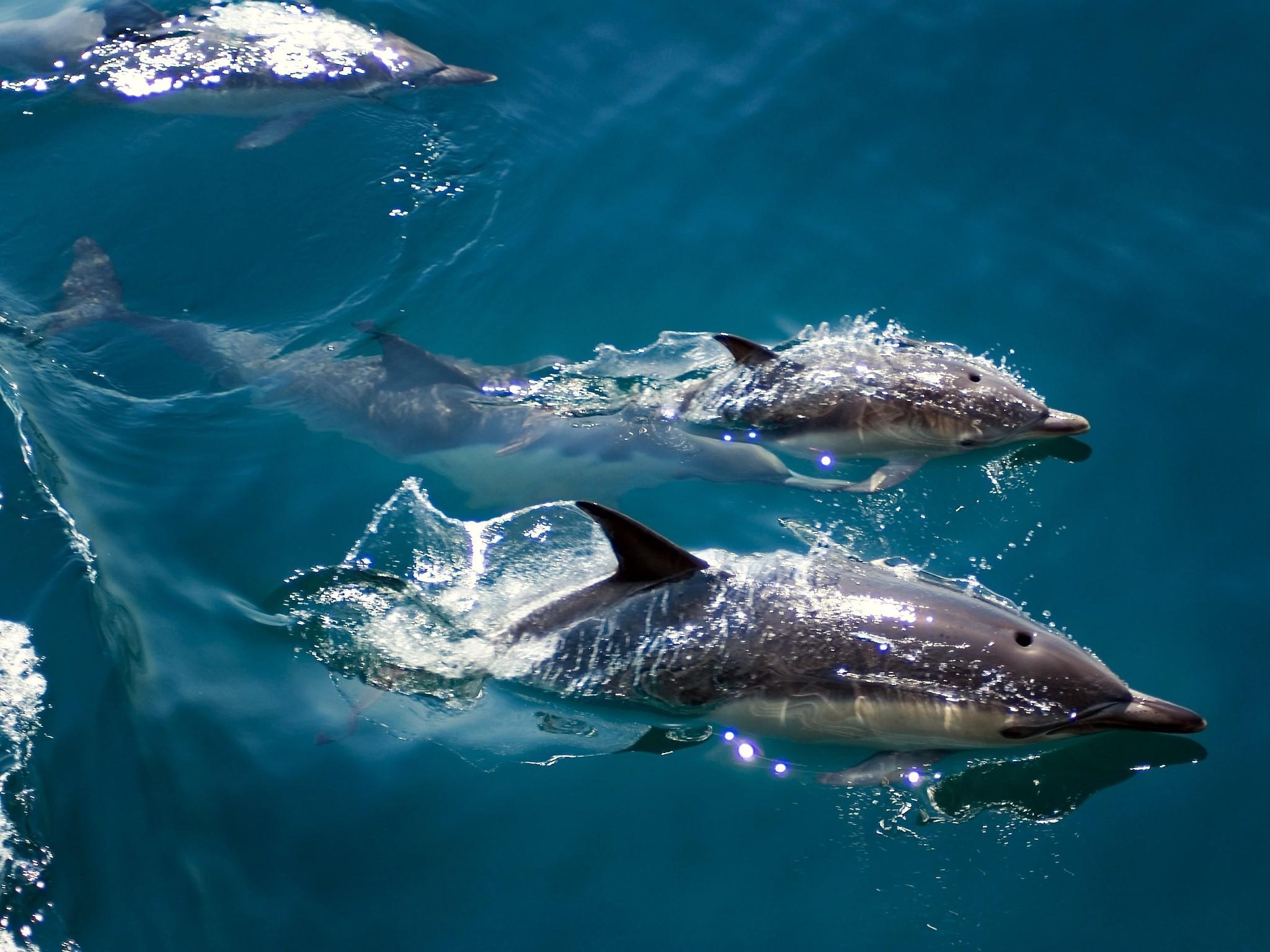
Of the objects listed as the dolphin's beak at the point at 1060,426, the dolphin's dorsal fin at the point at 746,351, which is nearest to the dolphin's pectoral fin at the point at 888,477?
the dolphin's beak at the point at 1060,426

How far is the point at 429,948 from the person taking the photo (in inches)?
198

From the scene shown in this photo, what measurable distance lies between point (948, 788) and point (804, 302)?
4.14m

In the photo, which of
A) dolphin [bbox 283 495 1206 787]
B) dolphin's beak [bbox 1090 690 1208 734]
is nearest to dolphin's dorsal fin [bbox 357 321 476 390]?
dolphin [bbox 283 495 1206 787]

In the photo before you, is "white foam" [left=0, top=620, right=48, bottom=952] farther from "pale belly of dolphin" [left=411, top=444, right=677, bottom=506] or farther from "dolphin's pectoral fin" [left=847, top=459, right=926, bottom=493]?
"dolphin's pectoral fin" [left=847, top=459, right=926, bottom=493]

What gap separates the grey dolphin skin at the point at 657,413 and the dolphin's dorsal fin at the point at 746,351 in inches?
0.4

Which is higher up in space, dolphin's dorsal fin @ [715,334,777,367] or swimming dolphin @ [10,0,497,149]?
swimming dolphin @ [10,0,497,149]

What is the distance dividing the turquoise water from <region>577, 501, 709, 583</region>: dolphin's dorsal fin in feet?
3.38

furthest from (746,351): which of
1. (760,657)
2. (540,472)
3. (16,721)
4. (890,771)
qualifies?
(16,721)

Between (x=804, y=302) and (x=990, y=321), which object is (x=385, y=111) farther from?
(x=990, y=321)

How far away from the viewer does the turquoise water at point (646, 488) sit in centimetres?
520

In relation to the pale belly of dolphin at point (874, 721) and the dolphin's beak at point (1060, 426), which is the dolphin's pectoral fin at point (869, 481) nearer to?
the dolphin's beak at point (1060, 426)

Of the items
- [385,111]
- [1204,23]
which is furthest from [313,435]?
[1204,23]

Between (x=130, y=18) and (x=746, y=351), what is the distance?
7.14 meters

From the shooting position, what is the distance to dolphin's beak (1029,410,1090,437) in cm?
709
